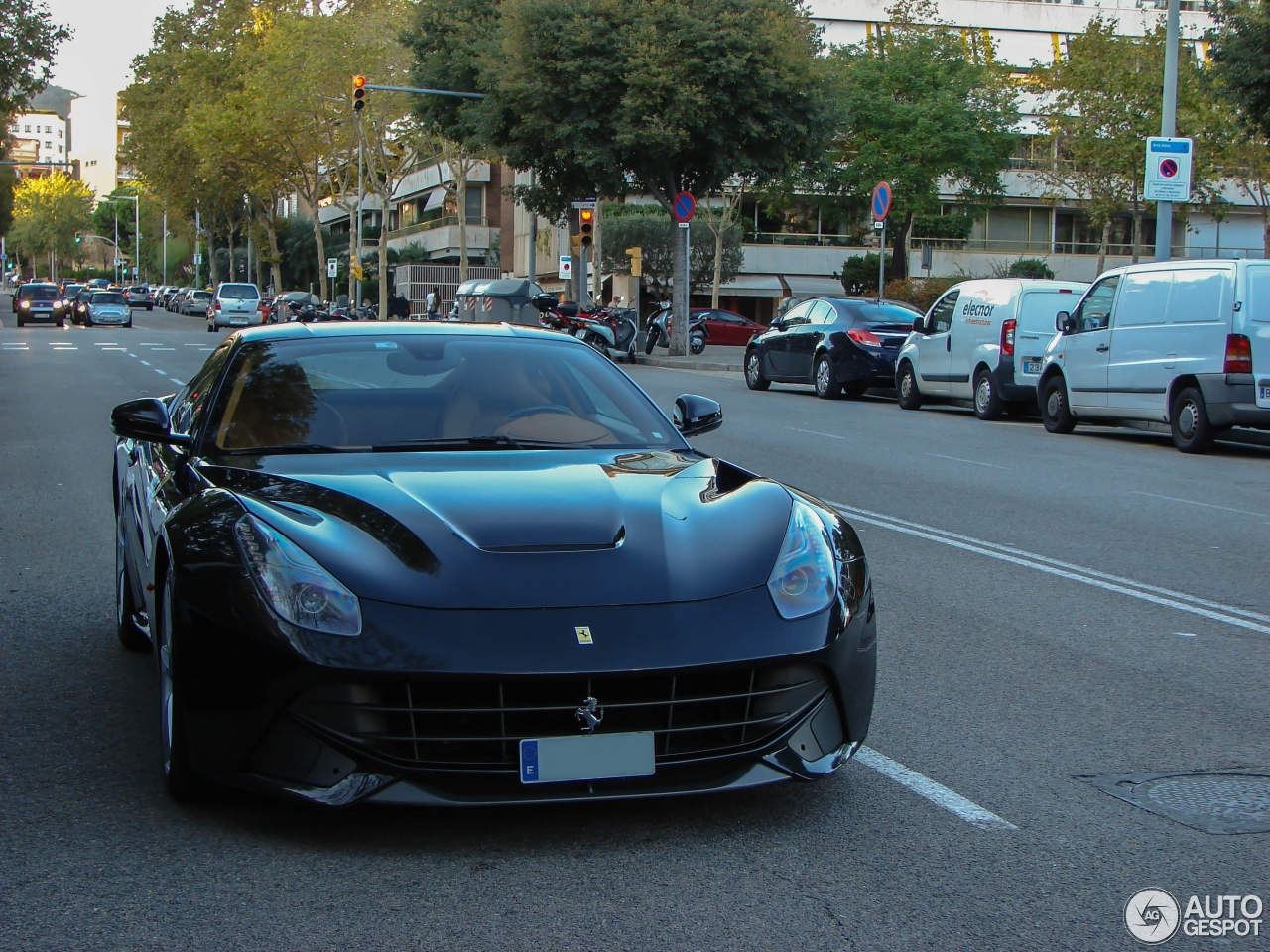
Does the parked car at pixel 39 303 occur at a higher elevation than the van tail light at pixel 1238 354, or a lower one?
lower

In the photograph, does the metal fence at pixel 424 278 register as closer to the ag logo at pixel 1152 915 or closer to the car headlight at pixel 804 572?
the car headlight at pixel 804 572

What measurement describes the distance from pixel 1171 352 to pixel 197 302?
251 feet

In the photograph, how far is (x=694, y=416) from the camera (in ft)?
18.7

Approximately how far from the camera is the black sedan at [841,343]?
23984 millimetres

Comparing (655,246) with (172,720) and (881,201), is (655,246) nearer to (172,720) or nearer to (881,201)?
(881,201)

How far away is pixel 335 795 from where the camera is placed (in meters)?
3.70

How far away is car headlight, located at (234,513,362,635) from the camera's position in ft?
12.2

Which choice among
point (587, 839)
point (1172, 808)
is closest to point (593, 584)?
point (587, 839)

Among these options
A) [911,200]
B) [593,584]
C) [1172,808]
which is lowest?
[1172,808]

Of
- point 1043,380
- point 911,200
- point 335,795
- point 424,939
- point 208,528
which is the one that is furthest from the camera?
point 911,200

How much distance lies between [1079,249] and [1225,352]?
196 ft

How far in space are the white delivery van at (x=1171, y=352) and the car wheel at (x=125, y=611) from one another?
12362mm

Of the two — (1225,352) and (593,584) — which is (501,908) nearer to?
(593,584)

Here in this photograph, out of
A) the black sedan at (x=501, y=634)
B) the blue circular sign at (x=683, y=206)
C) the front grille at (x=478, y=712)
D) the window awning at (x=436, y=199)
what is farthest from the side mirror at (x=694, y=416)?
the window awning at (x=436, y=199)
